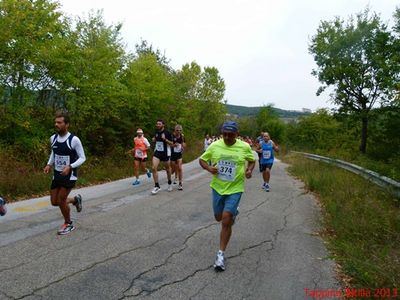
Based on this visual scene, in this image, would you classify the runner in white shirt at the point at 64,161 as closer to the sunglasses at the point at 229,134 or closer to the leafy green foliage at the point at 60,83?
the sunglasses at the point at 229,134

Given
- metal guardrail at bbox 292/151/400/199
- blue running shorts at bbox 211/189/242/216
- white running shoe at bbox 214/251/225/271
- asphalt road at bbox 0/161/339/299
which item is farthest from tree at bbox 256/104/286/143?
white running shoe at bbox 214/251/225/271

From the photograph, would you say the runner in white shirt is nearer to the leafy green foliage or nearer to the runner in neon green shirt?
the runner in neon green shirt

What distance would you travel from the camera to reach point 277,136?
77.7 meters

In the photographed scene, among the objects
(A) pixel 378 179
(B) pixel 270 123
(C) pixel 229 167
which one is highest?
(C) pixel 229 167

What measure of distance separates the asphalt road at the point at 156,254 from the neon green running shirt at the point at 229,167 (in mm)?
986

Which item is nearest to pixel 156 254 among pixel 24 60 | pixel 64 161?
pixel 64 161

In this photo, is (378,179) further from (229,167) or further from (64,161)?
(64,161)

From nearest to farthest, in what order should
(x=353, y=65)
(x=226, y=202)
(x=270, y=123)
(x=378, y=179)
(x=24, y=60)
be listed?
(x=226, y=202) → (x=378, y=179) → (x=24, y=60) → (x=353, y=65) → (x=270, y=123)

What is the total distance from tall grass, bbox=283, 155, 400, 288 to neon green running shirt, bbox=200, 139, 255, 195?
1769 mm

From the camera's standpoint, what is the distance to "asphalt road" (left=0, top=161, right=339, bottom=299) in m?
4.17

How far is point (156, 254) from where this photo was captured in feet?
17.4

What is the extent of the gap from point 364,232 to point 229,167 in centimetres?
267

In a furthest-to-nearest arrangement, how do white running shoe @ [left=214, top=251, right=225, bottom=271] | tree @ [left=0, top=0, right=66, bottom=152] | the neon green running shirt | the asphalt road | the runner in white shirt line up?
tree @ [left=0, top=0, right=66, bottom=152], the runner in white shirt, the neon green running shirt, white running shoe @ [left=214, top=251, right=225, bottom=271], the asphalt road

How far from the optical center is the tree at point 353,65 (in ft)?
94.1
